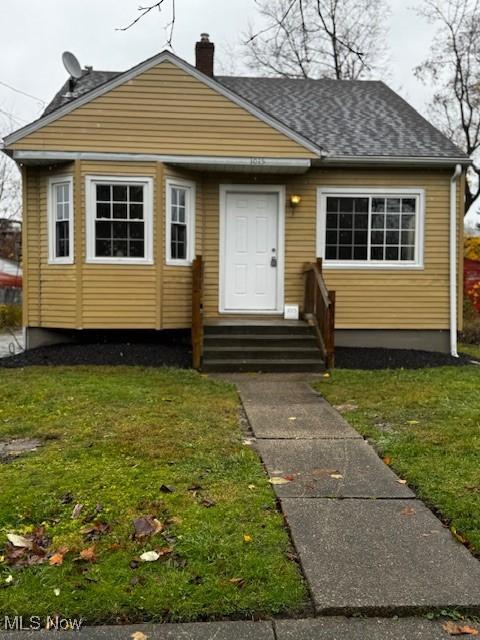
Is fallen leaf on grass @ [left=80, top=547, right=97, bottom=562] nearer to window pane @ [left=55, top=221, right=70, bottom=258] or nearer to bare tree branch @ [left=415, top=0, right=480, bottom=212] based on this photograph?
window pane @ [left=55, top=221, right=70, bottom=258]

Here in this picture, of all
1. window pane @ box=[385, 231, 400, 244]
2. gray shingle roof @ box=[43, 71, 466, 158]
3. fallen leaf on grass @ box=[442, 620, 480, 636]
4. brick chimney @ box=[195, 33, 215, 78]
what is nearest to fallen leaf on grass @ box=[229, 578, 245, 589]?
fallen leaf on grass @ box=[442, 620, 480, 636]

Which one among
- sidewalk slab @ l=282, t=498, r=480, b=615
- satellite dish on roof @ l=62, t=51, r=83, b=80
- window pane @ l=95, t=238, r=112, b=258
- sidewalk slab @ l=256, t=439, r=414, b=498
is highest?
satellite dish on roof @ l=62, t=51, r=83, b=80

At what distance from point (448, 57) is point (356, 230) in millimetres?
20192

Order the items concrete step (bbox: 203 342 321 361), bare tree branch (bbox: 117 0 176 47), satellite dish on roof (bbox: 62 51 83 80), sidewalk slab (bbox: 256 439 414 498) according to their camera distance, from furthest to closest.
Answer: satellite dish on roof (bbox: 62 51 83 80) → concrete step (bbox: 203 342 321 361) → bare tree branch (bbox: 117 0 176 47) → sidewalk slab (bbox: 256 439 414 498)

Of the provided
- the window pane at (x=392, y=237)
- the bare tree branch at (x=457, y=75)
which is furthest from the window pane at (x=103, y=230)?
the bare tree branch at (x=457, y=75)

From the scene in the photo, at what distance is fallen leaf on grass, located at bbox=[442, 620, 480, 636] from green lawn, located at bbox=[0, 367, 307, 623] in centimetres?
61

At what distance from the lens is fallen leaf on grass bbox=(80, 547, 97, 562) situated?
2.88 meters

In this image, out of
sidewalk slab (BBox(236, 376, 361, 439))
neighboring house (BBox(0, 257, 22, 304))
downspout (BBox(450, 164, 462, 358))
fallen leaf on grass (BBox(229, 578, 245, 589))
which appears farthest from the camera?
neighboring house (BBox(0, 257, 22, 304))

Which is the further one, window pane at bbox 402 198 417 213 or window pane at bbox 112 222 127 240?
window pane at bbox 402 198 417 213

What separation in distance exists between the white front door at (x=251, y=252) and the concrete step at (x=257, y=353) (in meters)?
1.84

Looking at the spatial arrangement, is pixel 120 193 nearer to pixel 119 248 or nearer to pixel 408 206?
pixel 119 248

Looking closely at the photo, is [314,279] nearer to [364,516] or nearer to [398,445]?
[398,445]

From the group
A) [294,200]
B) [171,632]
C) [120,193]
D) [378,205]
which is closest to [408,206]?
[378,205]

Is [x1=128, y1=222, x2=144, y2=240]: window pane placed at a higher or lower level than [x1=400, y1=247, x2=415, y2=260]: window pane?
higher
